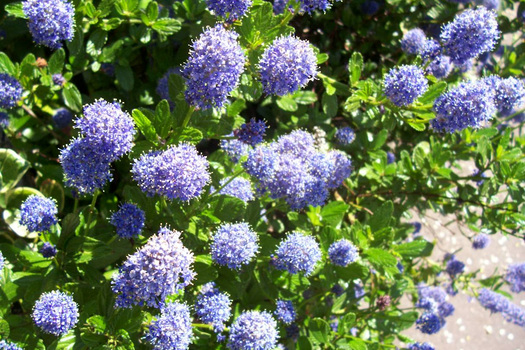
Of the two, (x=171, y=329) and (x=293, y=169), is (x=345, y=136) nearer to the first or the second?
(x=293, y=169)

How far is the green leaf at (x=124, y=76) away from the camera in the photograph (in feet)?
9.81

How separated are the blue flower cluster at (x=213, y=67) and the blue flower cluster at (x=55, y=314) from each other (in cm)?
98

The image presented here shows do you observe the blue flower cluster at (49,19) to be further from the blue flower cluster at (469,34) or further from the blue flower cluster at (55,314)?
the blue flower cluster at (469,34)

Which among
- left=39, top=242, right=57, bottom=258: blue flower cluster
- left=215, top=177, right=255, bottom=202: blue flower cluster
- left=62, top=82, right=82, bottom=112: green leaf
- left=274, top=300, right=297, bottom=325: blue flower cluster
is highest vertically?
left=215, top=177, right=255, bottom=202: blue flower cluster

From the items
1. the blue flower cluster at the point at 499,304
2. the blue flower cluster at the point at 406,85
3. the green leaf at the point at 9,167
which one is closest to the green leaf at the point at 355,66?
the blue flower cluster at the point at 406,85

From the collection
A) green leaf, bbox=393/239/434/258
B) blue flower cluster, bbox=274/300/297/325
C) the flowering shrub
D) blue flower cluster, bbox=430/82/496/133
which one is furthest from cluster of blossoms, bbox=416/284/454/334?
blue flower cluster, bbox=430/82/496/133

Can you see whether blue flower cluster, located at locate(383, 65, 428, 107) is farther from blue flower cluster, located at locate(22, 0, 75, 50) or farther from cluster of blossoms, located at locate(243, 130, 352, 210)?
blue flower cluster, located at locate(22, 0, 75, 50)

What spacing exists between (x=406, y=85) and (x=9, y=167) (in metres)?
2.20

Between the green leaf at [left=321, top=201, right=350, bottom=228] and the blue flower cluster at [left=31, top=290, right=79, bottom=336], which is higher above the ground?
the green leaf at [left=321, top=201, right=350, bottom=228]

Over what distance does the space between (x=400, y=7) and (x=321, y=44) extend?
647mm

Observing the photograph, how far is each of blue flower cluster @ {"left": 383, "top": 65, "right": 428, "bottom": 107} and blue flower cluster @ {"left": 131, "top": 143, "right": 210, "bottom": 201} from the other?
3.47ft

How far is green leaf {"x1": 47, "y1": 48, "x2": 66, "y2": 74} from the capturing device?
267cm

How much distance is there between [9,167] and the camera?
2.71 metres

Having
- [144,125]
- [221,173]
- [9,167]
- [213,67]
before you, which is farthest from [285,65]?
[9,167]
